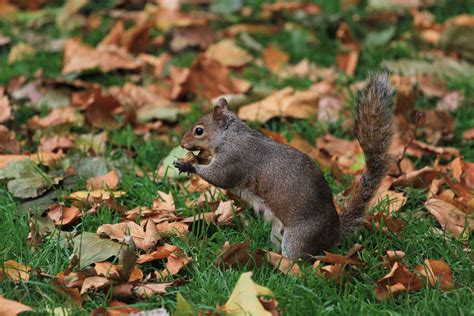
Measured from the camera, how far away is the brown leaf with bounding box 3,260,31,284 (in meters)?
2.56

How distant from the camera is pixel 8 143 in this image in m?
3.71

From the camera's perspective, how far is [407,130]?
157 inches

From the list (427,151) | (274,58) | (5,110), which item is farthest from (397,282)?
(274,58)

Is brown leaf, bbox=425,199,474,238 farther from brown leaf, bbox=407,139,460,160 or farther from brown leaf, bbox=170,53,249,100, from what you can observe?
brown leaf, bbox=170,53,249,100

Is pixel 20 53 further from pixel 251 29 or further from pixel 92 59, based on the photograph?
pixel 251 29

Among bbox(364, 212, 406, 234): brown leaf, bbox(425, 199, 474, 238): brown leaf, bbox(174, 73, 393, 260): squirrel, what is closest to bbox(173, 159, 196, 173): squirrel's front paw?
bbox(174, 73, 393, 260): squirrel

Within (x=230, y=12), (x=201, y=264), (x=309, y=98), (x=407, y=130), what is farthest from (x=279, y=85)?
(x=201, y=264)

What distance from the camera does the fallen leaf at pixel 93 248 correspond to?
2695mm

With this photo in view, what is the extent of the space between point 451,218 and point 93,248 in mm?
1405

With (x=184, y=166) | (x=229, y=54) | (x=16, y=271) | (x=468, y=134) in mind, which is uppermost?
(x=184, y=166)

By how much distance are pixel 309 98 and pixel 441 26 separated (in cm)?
168

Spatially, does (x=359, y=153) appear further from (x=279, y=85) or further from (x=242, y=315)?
(x=242, y=315)

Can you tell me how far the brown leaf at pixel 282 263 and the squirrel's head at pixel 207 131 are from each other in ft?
1.84

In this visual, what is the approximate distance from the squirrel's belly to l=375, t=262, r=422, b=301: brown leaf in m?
0.51
